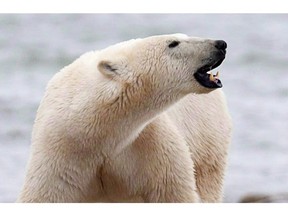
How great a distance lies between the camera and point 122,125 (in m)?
5.00

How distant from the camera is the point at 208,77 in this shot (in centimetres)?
493

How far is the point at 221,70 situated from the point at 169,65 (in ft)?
24.2

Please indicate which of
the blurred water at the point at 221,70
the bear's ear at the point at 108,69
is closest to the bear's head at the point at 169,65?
the bear's ear at the point at 108,69

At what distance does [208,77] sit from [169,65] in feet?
0.68

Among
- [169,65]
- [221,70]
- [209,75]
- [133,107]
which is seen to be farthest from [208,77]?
[221,70]

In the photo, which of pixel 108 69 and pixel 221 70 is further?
pixel 221 70

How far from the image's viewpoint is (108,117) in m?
4.98

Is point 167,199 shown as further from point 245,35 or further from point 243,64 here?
point 245,35

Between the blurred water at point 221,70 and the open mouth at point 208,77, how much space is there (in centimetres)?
246

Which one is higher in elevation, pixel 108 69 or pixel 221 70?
pixel 108 69

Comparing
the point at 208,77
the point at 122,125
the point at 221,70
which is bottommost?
the point at 221,70

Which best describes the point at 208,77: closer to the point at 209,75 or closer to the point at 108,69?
the point at 209,75

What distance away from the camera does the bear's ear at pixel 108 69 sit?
498 centimetres
